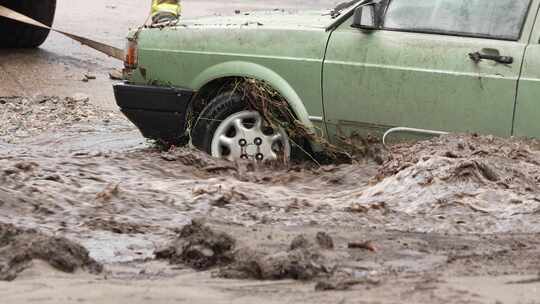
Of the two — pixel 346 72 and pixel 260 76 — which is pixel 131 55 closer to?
pixel 260 76

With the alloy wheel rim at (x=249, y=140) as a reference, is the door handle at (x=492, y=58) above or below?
above

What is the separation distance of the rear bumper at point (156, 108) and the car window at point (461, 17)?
1.50 meters

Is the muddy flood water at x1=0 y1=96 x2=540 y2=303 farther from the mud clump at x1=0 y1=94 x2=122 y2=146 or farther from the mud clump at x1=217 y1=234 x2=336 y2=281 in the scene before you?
the mud clump at x1=0 y1=94 x2=122 y2=146

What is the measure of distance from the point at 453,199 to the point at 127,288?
2.38 m

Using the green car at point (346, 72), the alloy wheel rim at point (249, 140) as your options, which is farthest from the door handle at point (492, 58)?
the alloy wheel rim at point (249, 140)

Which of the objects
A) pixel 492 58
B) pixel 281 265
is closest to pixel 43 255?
pixel 281 265

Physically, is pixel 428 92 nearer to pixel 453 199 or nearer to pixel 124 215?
pixel 453 199

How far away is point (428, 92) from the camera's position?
6777mm

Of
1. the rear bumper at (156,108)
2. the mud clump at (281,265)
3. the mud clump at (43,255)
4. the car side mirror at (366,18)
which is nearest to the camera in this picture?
the mud clump at (281,265)

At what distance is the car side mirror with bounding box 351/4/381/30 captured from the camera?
696 cm

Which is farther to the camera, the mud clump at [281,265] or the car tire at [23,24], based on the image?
the car tire at [23,24]

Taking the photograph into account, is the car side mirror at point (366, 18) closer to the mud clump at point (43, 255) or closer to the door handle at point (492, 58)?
the door handle at point (492, 58)

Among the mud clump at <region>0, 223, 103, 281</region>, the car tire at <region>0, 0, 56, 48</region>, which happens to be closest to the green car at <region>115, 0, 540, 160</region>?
the mud clump at <region>0, 223, 103, 281</region>

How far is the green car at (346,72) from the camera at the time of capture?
6.63 m
